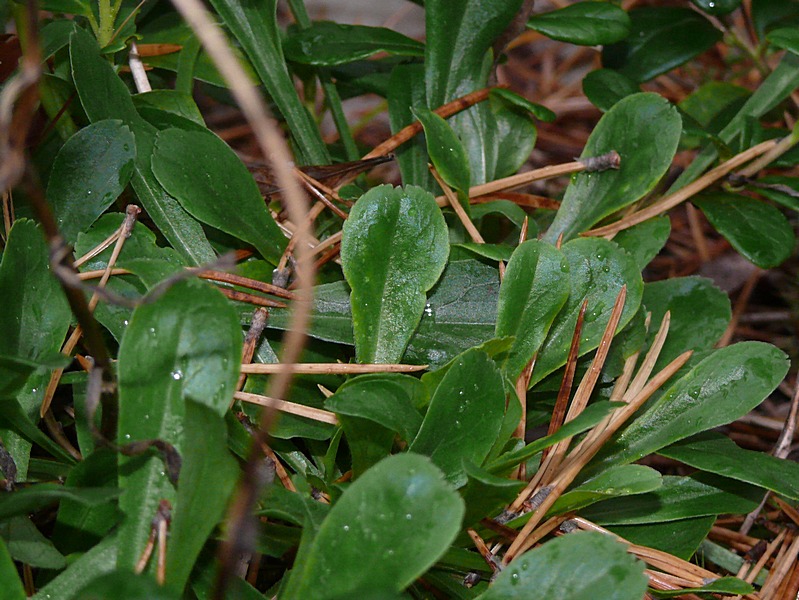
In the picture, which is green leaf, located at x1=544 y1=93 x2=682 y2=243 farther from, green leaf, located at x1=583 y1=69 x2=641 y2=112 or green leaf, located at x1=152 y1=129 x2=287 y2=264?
green leaf, located at x1=152 y1=129 x2=287 y2=264

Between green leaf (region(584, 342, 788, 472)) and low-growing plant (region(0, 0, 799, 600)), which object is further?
green leaf (region(584, 342, 788, 472))

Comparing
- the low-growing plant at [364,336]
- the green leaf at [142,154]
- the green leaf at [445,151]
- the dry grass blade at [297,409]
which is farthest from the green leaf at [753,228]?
the green leaf at [142,154]

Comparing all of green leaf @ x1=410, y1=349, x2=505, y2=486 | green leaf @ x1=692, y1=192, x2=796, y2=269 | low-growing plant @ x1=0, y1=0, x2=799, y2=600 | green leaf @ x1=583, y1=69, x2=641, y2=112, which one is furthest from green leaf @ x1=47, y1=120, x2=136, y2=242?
green leaf @ x1=692, y1=192, x2=796, y2=269

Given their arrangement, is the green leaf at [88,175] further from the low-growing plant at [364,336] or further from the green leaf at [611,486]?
the green leaf at [611,486]

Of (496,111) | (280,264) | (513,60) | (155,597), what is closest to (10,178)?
(155,597)

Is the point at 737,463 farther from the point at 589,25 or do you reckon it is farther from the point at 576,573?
the point at 589,25

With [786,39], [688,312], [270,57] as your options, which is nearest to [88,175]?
[270,57]

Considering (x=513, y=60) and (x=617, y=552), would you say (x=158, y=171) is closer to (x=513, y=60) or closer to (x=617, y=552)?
(x=617, y=552)
